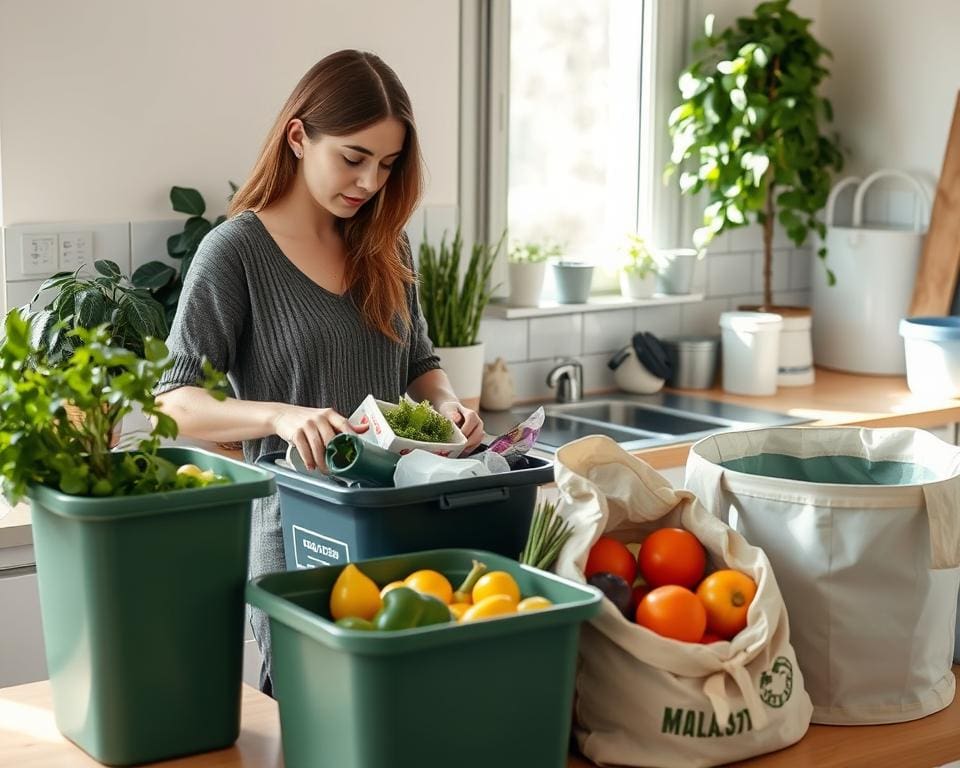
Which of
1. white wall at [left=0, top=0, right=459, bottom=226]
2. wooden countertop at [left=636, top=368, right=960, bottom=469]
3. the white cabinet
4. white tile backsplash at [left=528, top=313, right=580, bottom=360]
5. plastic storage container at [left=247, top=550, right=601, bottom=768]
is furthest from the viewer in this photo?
white tile backsplash at [left=528, top=313, right=580, bottom=360]

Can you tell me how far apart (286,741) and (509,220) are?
2384 mm

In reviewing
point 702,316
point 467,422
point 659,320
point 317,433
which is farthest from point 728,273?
point 317,433

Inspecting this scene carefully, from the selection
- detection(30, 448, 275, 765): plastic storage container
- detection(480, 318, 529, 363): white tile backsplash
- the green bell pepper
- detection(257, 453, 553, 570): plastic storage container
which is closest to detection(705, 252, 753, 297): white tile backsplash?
detection(480, 318, 529, 363): white tile backsplash

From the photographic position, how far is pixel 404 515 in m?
1.40

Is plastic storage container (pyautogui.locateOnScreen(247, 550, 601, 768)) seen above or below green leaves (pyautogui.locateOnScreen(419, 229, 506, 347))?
below

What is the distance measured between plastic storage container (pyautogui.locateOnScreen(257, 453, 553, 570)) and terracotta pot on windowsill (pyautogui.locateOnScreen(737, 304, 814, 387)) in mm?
2237

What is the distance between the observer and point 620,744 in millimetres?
1297

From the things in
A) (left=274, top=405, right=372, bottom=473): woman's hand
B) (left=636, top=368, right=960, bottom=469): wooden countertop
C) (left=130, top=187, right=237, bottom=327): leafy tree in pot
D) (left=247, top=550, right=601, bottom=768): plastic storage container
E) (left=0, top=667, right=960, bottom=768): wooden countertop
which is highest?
(left=130, top=187, right=237, bottom=327): leafy tree in pot

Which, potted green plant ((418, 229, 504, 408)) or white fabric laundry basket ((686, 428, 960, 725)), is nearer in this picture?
white fabric laundry basket ((686, 428, 960, 725))

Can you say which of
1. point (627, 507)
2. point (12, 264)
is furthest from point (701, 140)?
point (627, 507)

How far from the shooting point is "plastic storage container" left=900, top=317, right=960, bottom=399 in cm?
341

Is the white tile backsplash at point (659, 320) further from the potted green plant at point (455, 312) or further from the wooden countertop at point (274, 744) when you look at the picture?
the wooden countertop at point (274, 744)

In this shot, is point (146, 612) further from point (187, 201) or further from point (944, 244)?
point (944, 244)

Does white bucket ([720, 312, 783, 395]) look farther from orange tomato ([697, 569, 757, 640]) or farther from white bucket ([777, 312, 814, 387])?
orange tomato ([697, 569, 757, 640])
